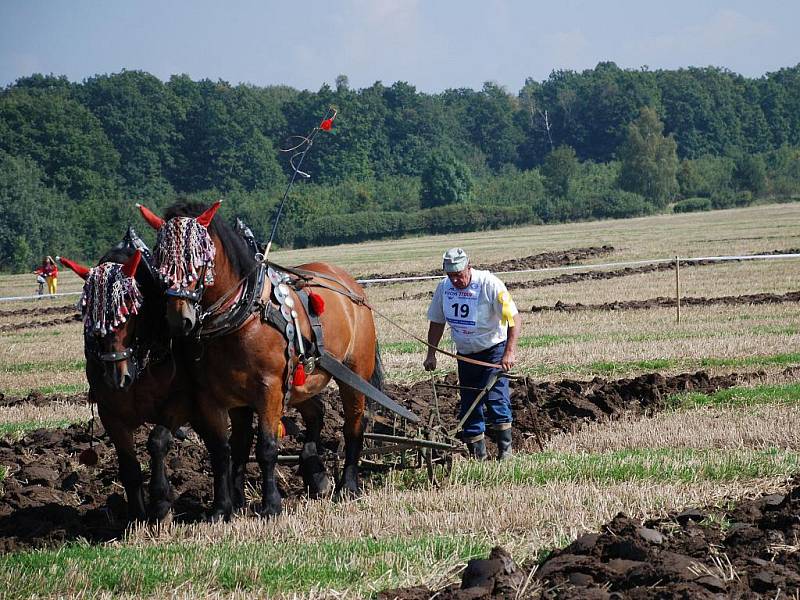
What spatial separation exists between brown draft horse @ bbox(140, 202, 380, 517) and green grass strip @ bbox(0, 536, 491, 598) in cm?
126

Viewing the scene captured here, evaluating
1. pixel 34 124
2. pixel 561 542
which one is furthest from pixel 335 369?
pixel 34 124

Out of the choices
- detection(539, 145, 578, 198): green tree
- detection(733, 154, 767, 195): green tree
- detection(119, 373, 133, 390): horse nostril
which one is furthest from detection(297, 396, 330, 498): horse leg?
detection(733, 154, 767, 195): green tree

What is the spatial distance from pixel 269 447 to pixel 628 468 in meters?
2.49

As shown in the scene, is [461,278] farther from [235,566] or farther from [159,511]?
[235,566]

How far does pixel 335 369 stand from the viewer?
8461mm

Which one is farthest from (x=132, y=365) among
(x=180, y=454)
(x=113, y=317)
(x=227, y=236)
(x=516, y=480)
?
(x=180, y=454)

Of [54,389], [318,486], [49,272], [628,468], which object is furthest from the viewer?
[49,272]

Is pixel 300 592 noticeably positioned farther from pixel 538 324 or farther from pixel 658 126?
pixel 658 126

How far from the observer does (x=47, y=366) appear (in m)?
17.7

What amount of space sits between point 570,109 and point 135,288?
121025mm

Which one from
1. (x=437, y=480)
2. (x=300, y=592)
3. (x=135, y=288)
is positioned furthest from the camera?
(x=437, y=480)

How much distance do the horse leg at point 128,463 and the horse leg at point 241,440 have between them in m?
0.71

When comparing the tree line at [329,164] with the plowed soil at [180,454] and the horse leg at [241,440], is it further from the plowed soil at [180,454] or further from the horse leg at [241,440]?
the horse leg at [241,440]

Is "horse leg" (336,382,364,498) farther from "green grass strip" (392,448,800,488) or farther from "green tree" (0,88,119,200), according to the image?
"green tree" (0,88,119,200)
